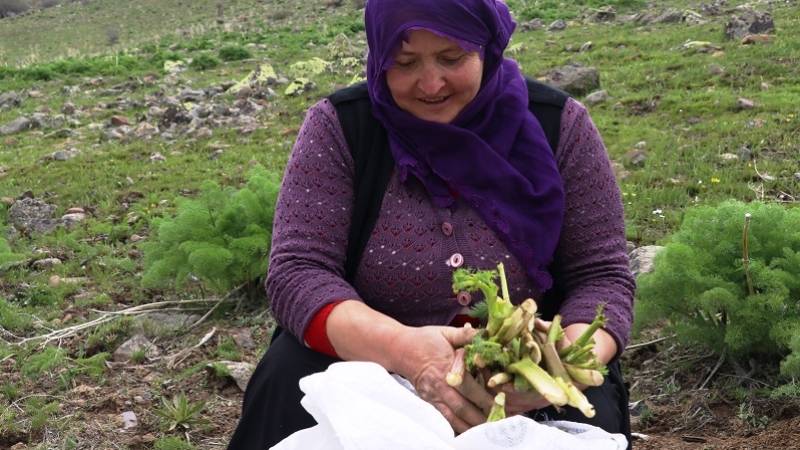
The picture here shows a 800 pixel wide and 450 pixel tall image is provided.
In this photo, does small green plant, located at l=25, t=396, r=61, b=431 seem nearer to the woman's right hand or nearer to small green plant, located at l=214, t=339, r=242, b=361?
small green plant, located at l=214, t=339, r=242, b=361

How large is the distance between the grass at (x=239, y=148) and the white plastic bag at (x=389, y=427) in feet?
6.29

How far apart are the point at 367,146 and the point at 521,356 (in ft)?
2.80

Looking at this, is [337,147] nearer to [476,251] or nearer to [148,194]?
[476,251]

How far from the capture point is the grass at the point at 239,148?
15.0ft

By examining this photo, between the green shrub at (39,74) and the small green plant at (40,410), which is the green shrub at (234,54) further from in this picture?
the small green plant at (40,410)

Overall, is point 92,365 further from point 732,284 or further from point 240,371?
point 732,284

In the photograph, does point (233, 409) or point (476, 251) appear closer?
point (476, 251)

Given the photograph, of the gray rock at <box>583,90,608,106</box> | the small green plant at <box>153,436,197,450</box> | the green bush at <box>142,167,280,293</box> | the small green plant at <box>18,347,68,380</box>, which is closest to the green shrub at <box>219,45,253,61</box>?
the gray rock at <box>583,90,608,106</box>

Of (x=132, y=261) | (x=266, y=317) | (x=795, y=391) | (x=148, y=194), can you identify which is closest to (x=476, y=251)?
(x=795, y=391)

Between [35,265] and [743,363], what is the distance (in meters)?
4.05

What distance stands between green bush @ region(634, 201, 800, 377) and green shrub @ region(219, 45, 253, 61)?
12.4 m

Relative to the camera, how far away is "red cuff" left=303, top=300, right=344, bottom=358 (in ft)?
7.00

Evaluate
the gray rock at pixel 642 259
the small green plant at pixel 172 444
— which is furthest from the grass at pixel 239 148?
the small green plant at pixel 172 444

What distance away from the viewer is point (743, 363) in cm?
318
